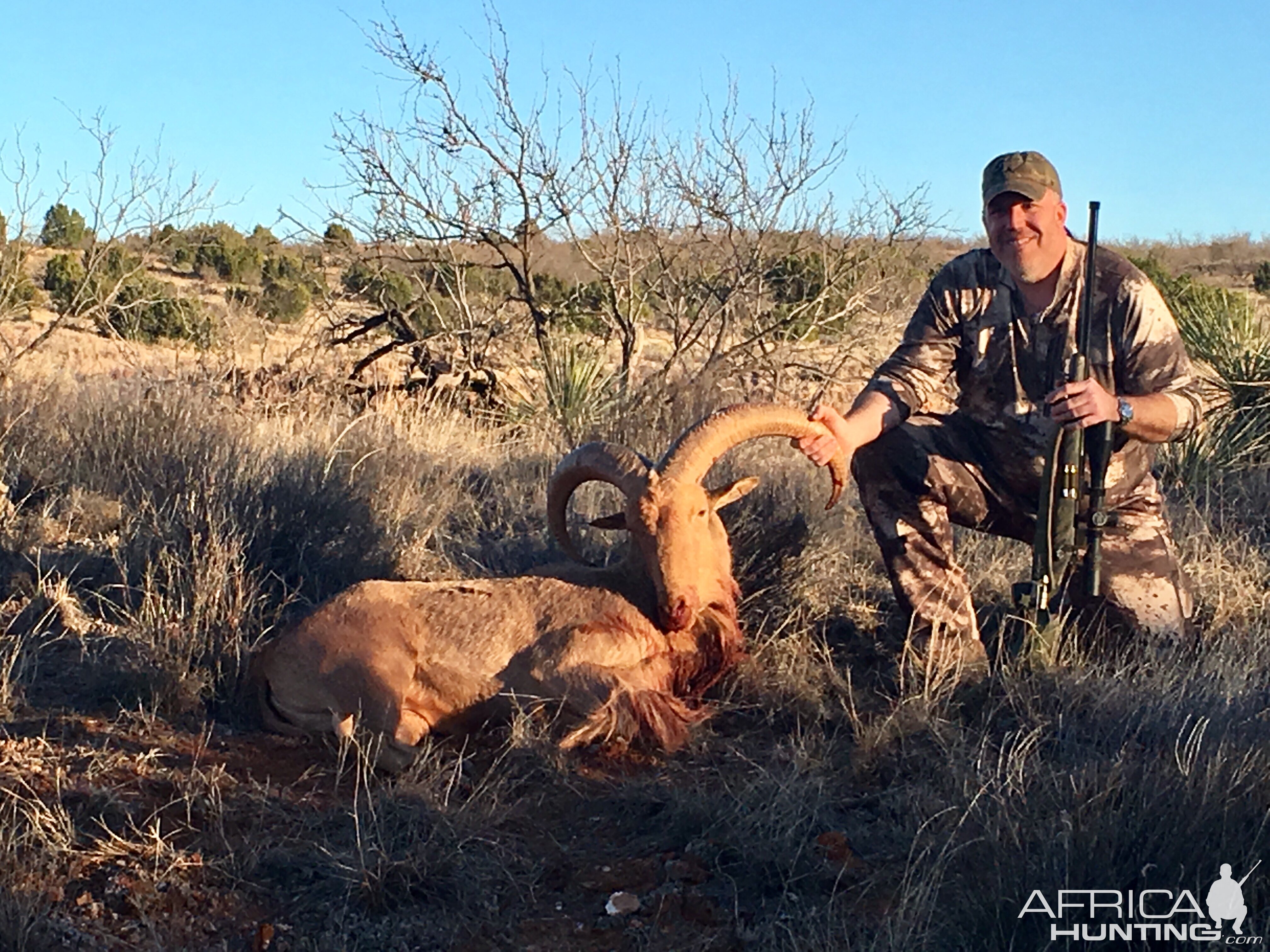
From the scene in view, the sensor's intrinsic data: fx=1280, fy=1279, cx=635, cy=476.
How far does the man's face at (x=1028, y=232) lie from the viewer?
5.38m

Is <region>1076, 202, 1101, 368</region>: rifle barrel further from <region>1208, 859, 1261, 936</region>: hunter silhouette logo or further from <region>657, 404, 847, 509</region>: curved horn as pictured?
<region>1208, 859, 1261, 936</region>: hunter silhouette logo

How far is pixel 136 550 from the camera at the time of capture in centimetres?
605

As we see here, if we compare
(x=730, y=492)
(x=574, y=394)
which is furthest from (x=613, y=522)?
(x=574, y=394)

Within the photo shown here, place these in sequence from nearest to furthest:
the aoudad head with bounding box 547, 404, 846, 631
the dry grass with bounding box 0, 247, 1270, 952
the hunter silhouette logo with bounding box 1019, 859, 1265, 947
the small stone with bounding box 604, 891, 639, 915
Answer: the hunter silhouette logo with bounding box 1019, 859, 1265, 947, the dry grass with bounding box 0, 247, 1270, 952, the small stone with bounding box 604, 891, 639, 915, the aoudad head with bounding box 547, 404, 846, 631

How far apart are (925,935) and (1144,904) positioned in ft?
1.69

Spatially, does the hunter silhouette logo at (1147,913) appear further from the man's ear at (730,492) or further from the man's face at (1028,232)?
the man's face at (1028,232)

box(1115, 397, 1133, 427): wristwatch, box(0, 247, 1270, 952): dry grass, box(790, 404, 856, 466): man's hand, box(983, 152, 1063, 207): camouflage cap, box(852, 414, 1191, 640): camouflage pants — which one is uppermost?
box(983, 152, 1063, 207): camouflage cap

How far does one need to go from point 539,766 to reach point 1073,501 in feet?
8.19

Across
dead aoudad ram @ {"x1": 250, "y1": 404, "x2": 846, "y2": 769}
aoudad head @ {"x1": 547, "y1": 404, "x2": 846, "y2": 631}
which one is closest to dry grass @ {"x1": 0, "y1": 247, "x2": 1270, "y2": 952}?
dead aoudad ram @ {"x1": 250, "y1": 404, "x2": 846, "y2": 769}

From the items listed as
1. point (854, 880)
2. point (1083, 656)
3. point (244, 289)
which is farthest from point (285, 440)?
point (244, 289)

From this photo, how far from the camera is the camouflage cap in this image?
17.3ft

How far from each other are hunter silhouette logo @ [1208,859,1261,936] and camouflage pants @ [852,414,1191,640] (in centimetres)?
241

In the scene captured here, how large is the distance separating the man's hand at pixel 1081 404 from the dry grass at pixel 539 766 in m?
0.96

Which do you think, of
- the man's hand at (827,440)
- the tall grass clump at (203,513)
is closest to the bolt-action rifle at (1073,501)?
the man's hand at (827,440)
